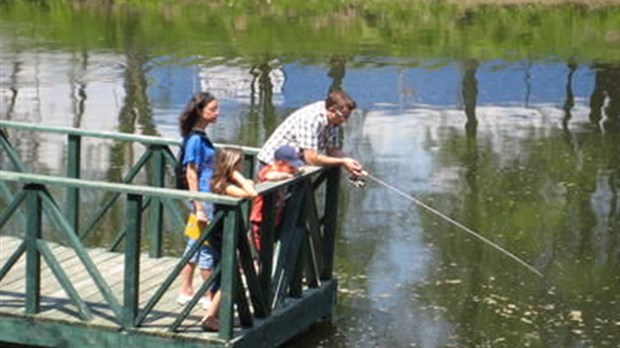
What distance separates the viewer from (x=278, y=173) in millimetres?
9406

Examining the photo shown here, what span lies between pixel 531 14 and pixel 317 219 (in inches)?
1207

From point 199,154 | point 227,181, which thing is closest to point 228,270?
point 227,181

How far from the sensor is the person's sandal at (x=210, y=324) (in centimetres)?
884

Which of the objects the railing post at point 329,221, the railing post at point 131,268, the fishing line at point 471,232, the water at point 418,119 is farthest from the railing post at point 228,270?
the fishing line at point 471,232

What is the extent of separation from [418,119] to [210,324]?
12897 mm

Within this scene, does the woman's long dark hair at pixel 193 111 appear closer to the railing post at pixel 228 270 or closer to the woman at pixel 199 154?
the woman at pixel 199 154

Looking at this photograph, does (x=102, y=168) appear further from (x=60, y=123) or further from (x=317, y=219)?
(x=317, y=219)

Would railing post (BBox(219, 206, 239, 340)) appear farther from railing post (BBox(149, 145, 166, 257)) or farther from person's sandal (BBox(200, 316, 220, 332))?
railing post (BBox(149, 145, 166, 257))

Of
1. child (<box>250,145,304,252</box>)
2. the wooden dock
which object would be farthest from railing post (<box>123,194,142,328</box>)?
child (<box>250,145,304,252</box>)

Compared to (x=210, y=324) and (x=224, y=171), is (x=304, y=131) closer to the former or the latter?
(x=224, y=171)

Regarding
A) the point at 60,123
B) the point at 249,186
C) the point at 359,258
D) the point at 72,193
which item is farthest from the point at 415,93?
the point at 249,186

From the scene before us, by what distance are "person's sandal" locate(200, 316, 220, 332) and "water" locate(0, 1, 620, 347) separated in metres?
1.41

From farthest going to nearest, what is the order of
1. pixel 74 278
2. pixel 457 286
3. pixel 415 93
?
pixel 415 93 → pixel 457 286 → pixel 74 278

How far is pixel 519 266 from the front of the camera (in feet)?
40.6
